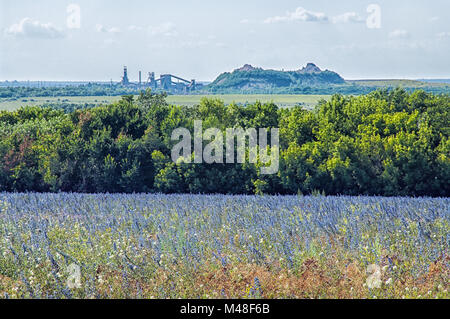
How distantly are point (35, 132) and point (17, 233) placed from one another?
514 inches

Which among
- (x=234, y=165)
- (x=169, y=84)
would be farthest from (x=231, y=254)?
(x=169, y=84)

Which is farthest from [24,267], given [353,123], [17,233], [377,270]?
[353,123]

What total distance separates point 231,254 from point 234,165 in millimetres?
9982

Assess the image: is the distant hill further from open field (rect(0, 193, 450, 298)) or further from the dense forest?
open field (rect(0, 193, 450, 298))

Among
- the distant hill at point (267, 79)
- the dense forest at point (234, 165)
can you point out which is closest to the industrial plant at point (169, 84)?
the distant hill at point (267, 79)

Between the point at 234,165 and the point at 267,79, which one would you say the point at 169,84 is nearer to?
the point at 267,79

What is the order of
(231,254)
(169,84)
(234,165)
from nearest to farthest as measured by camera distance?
(231,254), (234,165), (169,84)

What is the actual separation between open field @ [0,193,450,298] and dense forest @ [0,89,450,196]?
700cm

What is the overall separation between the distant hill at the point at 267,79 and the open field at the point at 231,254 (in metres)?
120

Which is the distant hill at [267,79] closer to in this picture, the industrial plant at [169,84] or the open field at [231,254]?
the industrial plant at [169,84]

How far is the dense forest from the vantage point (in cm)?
1524

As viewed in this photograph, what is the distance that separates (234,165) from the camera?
15.9m

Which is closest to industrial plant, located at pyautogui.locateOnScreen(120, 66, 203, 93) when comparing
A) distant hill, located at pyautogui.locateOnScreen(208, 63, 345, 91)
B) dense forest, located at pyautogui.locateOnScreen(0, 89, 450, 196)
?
distant hill, located at pyautogui.locateOnScreen(208, 63, 345, 91)
